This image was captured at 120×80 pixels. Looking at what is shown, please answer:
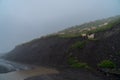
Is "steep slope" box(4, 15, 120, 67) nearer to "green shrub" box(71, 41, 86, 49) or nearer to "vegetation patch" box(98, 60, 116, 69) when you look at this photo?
"green shrub" box(71, 41, 86, 49)

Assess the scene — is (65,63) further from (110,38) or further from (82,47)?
(110,38)

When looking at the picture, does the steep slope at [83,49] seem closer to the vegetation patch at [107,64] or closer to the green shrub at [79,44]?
the green shrub at [79,44]

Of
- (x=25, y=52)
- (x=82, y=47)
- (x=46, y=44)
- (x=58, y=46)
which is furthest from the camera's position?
(x=25, y=52)

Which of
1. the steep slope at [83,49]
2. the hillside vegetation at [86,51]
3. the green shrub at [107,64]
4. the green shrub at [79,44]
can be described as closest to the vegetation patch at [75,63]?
the hillside vegetation at [86,51]

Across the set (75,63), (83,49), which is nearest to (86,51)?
(83,49)

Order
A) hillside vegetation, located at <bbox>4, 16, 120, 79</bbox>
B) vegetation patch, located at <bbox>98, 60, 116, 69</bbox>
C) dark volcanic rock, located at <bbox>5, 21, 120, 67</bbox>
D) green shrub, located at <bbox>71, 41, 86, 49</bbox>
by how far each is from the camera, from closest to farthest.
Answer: vegetation patch, located at <bbox>98, 60, 116, 69</bbox>
hillside vegetation, located at <bbox>4, 16, 120, 79</bbox>
dark volcanic rock, located at <bbox>5, 21, 120, 67</bbox>
green shrub, located at <bbox>71, 41, 86, 49</bbox>

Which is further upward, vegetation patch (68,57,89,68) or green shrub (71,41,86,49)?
green shrub (71,41,86,49)

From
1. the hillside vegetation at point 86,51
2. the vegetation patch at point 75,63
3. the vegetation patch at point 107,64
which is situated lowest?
the vegetation patch at point 107,64

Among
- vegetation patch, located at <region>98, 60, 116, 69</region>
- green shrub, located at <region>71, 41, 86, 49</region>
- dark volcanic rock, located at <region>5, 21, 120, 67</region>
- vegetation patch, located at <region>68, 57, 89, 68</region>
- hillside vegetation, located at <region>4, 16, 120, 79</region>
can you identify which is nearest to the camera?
vegetation patch, located at <region>98, 60, 116, 69</region>

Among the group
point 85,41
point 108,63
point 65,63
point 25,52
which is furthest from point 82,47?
point 25,52

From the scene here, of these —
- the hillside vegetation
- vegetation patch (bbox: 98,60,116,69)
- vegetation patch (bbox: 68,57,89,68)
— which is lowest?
vegetation patch (bbox: 98,60,116,69)

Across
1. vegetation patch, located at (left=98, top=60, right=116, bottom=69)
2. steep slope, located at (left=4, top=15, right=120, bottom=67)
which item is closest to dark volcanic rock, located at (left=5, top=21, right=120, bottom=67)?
steep slope, located at (left=4, top=15, right=120, bottom=67)
